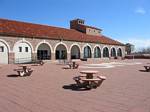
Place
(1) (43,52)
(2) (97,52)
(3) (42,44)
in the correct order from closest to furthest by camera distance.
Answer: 1. (3) (42,44)
2. (1) (43,52)
3. (2) (97,52)

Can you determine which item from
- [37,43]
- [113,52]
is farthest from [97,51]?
[37,43]

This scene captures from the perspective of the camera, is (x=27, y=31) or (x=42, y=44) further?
(x=42, y=44)

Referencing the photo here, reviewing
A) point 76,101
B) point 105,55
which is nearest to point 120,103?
point 76,101

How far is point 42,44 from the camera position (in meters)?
33.5

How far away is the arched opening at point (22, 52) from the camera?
1139 inches

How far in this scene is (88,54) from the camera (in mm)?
40969

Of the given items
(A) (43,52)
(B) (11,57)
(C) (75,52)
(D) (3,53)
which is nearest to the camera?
(D) (3,53)

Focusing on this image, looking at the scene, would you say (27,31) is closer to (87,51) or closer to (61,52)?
(61,52)

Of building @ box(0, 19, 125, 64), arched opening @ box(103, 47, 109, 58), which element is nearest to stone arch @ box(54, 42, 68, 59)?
building @ box(0, 19, 125, 64)

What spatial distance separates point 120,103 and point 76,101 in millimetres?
1485

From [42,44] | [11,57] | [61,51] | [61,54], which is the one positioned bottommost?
[11,57]

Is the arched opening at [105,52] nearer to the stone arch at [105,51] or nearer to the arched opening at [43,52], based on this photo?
the stone arch at [105,51]

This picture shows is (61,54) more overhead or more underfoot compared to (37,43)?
more underfoot

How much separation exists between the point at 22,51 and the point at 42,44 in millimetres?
4753
